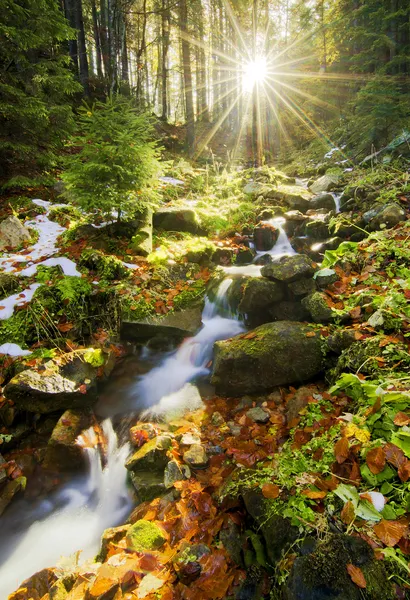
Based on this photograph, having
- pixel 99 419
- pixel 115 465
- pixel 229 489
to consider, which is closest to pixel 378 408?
pixel 229 489

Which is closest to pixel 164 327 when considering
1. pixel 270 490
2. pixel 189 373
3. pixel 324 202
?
pixel 189 373

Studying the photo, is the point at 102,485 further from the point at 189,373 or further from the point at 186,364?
the point at 186,364

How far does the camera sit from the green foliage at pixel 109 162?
6094 millimetres

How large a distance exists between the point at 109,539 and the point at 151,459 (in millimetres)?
833

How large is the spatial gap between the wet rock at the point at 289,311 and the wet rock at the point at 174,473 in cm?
294

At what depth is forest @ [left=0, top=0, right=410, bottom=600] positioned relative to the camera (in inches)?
85.7

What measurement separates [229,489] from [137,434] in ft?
6.18

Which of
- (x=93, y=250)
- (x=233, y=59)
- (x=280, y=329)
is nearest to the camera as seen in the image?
(x=280, y=329)

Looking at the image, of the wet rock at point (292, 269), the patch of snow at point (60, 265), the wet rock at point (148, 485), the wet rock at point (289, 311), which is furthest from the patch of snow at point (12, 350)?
the wet rock at point (292, 269)

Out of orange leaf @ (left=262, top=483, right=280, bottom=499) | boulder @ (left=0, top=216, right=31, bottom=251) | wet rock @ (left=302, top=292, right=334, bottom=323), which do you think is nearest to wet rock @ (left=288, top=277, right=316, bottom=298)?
wet rock @ (left=302, top=292, right=334, bottom=323)

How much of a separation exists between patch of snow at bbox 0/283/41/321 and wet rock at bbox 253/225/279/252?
5314mm

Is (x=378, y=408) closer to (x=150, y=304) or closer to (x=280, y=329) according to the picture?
(x=280, y=329)

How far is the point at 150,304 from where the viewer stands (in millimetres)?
5793

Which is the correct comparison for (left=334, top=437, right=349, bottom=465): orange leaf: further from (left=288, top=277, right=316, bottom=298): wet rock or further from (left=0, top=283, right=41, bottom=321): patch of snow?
(left=0, top=283, right=41, bottom=321): patch of snow
